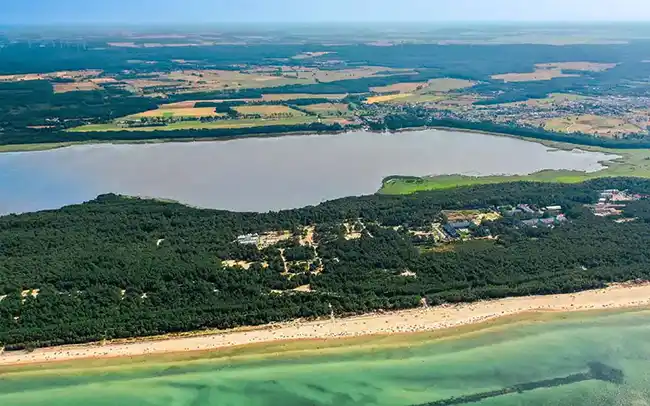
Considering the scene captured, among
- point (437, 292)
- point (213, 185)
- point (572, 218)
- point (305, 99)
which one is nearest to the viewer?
point (437, 292)

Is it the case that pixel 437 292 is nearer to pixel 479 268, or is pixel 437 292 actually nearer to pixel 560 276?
pixel 479 268

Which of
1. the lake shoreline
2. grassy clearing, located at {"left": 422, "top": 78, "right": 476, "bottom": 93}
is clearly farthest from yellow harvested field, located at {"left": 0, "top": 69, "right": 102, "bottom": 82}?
grassy clearing, located at {"left": 422, "top": 78, "right": 476, "bottom": 93}

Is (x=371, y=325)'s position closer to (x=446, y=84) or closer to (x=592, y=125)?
(x=592, y=125)

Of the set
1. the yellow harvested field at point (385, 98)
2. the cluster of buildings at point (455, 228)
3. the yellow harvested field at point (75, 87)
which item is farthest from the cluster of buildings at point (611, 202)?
the yellow harvested field at point (75, 87)

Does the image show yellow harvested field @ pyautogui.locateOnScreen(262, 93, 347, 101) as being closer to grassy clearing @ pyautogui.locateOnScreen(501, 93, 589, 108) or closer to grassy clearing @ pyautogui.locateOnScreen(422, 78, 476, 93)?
grassy clearing @ pyautogui.locateOnScreen(422, 78, 476, 93)

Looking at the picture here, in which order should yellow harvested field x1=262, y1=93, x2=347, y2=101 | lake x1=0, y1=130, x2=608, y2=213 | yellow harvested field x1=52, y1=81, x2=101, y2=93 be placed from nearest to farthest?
lake x1=0, y1=130, x2=608, y2=213, yellow harvested field x1=262, y1=93, x2=347, y2=101, yellow harvested field x1=52, y1=81, x2=101, y2=93

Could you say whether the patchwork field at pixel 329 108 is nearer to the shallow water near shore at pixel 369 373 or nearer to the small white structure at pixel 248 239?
the small white structure at pixel 248 239

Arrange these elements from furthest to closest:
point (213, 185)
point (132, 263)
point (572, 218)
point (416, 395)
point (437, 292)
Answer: point (213, 185) → point (572, 218) → point (132, 263) → point (437, 292) → point (416, 395)

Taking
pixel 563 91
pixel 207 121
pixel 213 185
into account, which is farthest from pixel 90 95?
pixel 563 91
